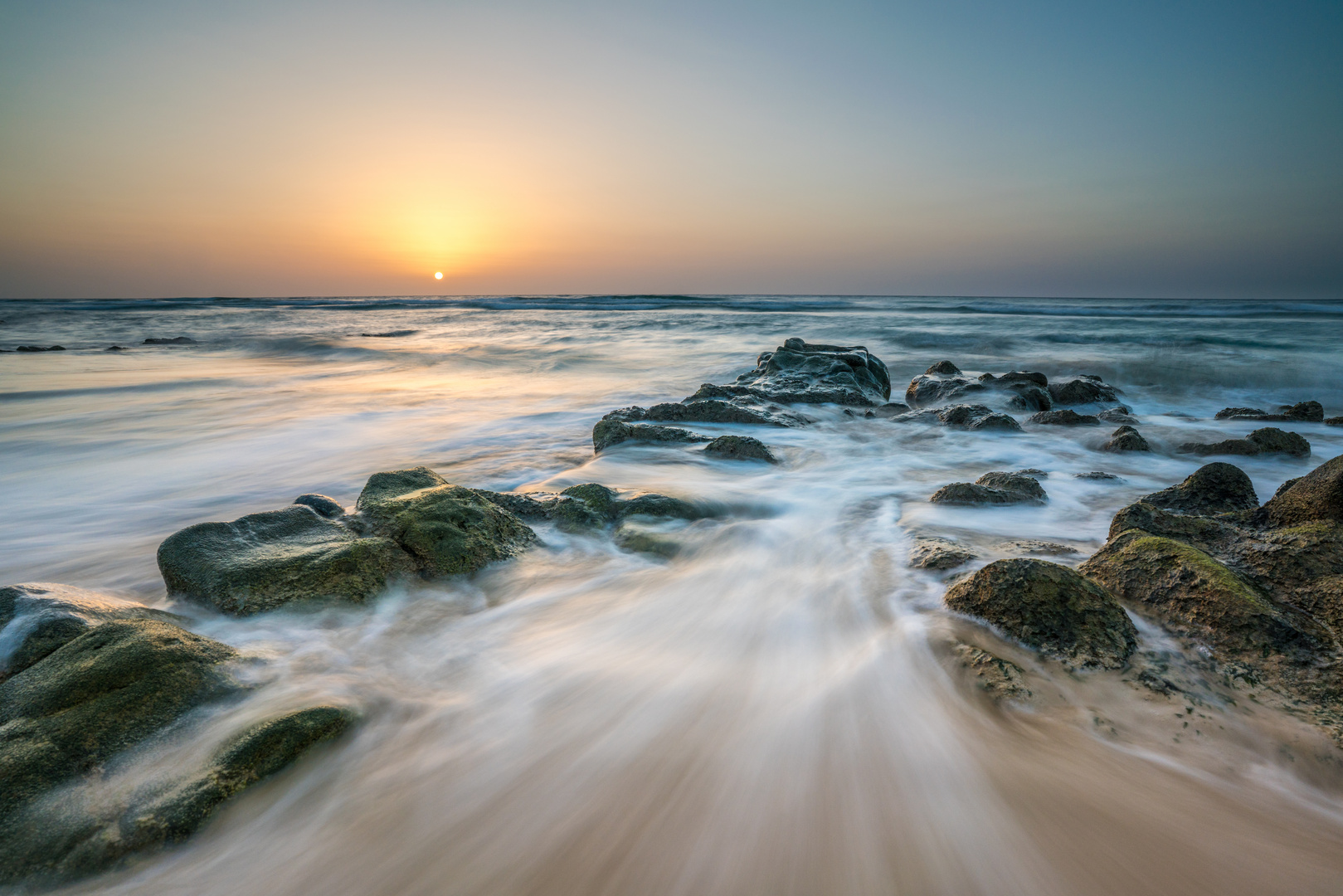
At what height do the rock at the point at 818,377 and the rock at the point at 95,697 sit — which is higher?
the rock at the point at 818,377

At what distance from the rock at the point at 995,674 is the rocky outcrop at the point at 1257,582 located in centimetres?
61

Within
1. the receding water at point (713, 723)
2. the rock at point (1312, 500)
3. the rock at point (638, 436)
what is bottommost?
the receding water at point (713, 723)

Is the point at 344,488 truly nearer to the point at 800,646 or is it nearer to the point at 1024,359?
the point at 800,646

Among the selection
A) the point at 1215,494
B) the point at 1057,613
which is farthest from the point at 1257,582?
the point at 1215,494

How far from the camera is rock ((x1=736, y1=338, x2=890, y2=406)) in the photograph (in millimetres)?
7848

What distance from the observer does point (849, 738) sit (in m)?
1.89

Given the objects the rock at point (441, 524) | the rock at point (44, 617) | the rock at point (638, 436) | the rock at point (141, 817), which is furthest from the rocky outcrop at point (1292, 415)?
the rock at point (44, 617)

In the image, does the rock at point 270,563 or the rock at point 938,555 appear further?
the rock at point 938,555

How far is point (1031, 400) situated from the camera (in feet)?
26.0

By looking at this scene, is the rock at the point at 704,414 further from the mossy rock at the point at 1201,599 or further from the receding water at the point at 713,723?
the mossy rock at the point at 1201,599

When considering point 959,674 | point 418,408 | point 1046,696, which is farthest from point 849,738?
point 418,408

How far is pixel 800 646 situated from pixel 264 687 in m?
1.92

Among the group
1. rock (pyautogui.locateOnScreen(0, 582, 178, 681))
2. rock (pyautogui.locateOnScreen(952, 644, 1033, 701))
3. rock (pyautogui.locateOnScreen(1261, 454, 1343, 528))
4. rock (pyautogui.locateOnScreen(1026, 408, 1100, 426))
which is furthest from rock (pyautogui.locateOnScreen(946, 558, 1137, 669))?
rock (pyautogui.locateOnScreen(1026, 408, 1100, 426))

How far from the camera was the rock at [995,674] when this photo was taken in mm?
1967
